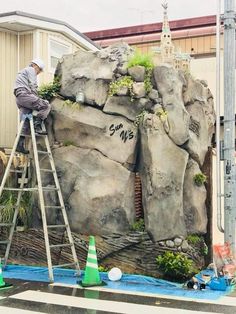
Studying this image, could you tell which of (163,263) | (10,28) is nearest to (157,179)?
(163,263)

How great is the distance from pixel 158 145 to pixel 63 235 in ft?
9.32

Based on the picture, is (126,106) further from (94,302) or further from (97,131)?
(94,302)

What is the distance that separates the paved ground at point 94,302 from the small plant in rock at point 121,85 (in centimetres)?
403

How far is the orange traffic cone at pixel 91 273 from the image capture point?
9211mm

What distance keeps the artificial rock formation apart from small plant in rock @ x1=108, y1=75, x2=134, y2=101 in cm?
7

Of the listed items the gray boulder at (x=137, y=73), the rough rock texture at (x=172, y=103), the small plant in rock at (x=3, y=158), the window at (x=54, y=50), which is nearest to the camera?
the rough rock texture at (x=172, y=103)

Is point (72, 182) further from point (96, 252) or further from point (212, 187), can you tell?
point (212, 187)

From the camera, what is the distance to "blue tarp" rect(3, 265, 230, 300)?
8758mm

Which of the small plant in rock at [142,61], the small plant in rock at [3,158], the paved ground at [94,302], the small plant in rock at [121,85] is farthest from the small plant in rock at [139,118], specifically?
the small plant in rock at [3,158]

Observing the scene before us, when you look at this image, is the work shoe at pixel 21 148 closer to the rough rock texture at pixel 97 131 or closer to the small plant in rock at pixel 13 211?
the rough rock texture at pixel 97 131

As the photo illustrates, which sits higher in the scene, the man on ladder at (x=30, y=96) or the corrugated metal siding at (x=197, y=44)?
the corrugated metal siding at (x=197, y=44)

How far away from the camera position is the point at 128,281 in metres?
9.67

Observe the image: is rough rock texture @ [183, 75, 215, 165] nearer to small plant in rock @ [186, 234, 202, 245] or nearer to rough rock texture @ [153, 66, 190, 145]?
rough rock texture @ [153, 66, 190, 145]

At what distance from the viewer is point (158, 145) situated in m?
10.0
